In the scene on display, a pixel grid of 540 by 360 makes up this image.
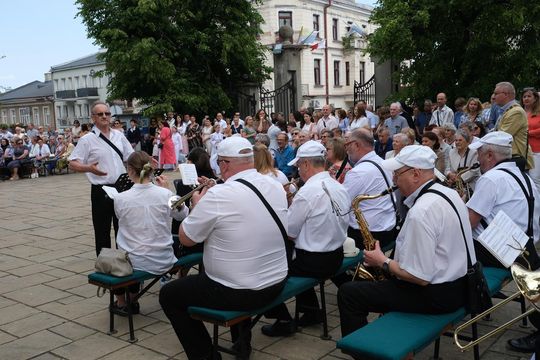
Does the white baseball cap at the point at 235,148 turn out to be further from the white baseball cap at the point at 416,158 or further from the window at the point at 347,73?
the window at the point at 347,73

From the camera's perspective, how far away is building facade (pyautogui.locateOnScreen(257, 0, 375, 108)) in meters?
44.1

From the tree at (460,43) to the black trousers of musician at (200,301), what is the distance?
402 inches

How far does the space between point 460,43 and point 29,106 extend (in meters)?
59.7

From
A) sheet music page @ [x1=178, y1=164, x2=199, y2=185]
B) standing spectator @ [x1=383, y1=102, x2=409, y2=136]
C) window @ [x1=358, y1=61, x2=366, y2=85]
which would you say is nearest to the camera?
sheet music page @ [x1=178, y1=164, x2=199, y2=185]

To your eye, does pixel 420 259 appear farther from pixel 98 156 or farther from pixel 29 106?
pixel 29 106

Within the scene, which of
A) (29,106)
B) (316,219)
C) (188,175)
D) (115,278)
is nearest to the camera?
(316,219)

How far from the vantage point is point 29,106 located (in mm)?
62688

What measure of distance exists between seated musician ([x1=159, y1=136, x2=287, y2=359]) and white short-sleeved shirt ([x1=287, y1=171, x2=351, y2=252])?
17.0 inches

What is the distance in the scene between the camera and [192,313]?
12.4 ft

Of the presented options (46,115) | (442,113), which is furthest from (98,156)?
(46,115)

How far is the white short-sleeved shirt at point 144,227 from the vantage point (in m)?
4.77

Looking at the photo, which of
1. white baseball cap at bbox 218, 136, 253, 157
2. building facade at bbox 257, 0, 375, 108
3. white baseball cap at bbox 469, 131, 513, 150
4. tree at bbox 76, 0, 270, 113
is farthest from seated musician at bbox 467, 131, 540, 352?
building facade at bbox 257, 0, 375, 108

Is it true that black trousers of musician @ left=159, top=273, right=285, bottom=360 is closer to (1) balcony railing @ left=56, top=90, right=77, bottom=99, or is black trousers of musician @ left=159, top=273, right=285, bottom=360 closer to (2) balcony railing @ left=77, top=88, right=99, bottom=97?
(2) balcony railing @ left=77, top=88, right=99, bottom=97

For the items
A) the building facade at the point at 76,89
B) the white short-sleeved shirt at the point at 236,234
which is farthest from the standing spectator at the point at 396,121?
the building facade at the point at 76,89
